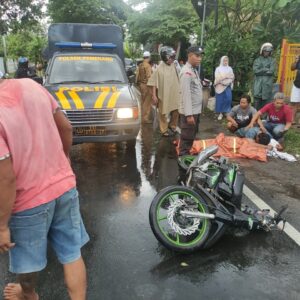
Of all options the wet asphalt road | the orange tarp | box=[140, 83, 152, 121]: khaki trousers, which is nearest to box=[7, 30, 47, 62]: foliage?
box=[140, 83, 152, 121]: khaki trousers

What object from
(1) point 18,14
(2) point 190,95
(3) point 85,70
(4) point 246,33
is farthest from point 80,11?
(2) point 190,95

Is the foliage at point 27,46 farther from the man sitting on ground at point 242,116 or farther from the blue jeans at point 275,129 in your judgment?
the blue jeans at point 275,129

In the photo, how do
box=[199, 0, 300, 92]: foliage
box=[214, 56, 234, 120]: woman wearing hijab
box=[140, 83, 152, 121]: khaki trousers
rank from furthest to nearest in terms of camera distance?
1. box=[199, 0, 300, 92]: foliage
2. box=[140, 83, 152, 121]: khaki trousers
3. box=[214, 56, 234, 120]: woman wearing hijab

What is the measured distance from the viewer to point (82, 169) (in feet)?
20.4

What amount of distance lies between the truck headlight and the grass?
3.14 m

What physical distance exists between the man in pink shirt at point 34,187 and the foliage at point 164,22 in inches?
745

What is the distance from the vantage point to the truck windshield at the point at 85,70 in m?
7.23

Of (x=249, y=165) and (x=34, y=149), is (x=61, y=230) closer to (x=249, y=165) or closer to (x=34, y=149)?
(x=34, y=149)

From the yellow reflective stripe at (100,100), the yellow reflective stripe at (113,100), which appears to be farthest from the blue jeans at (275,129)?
the yellow reflective stripe at (100,100)

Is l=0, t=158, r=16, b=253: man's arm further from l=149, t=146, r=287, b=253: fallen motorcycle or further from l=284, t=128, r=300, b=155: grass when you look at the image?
l=284, t=128, r=300, b=155: grass

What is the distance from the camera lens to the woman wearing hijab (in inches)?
404

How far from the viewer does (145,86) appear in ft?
35.8

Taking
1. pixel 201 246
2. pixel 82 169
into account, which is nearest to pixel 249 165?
pixel 82 169

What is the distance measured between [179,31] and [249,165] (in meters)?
15.3
